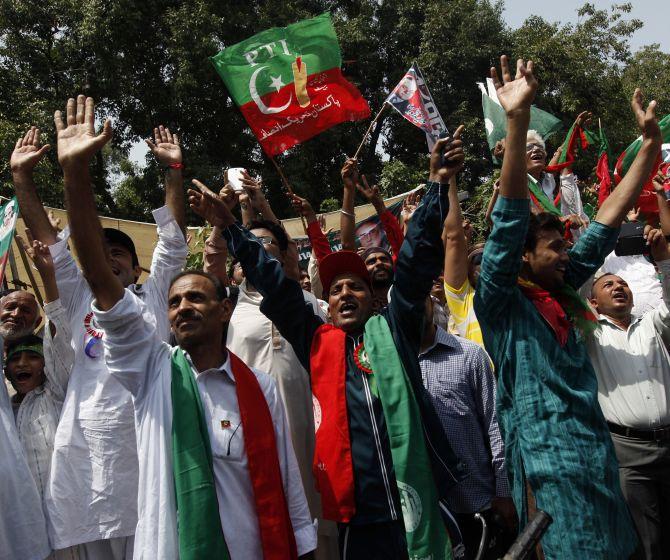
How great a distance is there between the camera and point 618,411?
150 inches

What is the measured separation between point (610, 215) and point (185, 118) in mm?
16261

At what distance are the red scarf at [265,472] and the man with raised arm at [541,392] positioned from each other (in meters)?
A: 0.87

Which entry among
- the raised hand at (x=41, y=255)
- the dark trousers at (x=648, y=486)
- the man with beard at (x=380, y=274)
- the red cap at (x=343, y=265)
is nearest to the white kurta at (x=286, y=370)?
the man with beard at (x=380, y=274)

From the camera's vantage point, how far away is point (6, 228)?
14.0 feet

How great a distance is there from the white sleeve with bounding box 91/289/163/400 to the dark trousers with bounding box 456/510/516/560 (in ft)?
5.21

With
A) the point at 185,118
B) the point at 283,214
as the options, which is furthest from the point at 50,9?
the point at 283,214

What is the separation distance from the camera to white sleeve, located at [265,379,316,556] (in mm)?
2875

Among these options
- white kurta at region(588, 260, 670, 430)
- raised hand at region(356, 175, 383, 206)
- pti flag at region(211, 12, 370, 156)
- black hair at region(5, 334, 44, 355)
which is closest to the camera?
white kurta at region(588, 260, 670, 430)

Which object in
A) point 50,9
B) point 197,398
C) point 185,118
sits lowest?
point 197,398

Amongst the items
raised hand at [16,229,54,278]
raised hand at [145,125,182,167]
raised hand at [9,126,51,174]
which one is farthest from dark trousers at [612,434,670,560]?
raised hand at [9,126,51,174]

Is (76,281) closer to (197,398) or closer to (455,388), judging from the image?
(197,398)

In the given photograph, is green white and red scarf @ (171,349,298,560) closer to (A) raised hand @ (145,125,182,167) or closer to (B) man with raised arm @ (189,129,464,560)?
(B) man with raised arm @ (189,129,464,560)

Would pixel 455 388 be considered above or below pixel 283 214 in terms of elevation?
below

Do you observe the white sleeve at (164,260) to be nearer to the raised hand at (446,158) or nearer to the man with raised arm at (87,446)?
the man with raised arm at (87,446)
